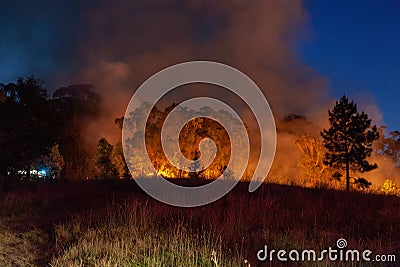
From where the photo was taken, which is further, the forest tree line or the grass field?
the forest tree line

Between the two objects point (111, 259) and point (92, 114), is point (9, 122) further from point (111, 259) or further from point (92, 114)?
point (92, 114)

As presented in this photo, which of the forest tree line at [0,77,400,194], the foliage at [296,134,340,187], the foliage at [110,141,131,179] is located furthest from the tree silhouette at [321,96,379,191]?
the foliage at [110,141,131,179]

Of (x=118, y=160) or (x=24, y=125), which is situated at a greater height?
(x=118, y=160)

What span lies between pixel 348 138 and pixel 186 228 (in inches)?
1450

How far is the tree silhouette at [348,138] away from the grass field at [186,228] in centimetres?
2814

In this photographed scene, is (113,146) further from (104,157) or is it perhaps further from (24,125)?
(24,125)

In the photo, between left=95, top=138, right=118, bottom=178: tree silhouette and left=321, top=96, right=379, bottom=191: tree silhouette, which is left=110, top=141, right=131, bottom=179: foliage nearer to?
left=95, top=138, right=118, bottom=178: tree silhouette

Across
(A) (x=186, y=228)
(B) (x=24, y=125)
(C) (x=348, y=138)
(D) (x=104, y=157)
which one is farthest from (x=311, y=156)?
(A) (x=186, y=228)

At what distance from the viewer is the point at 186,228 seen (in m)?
8.66

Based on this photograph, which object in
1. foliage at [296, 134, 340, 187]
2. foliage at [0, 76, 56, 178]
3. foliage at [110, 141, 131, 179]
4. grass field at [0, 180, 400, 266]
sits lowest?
grass field at [0, 180, 400, 266]

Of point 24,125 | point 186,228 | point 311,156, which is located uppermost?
point 311,156

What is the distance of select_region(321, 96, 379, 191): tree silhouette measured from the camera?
136 ft

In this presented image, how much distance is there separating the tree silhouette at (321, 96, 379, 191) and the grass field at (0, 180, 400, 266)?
2814 cm

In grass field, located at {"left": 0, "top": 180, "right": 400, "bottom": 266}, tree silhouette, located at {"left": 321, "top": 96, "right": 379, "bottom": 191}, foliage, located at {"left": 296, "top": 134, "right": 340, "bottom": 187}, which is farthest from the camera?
foliage, located at {"left": 296, "top": 134, "right": 340, "bottom": 187}
